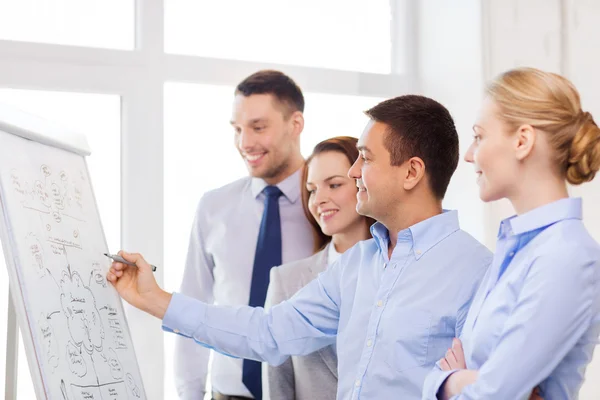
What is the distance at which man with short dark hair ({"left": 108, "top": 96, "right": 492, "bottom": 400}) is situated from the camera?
1.84 meters

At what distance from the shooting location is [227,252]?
2.81 meters

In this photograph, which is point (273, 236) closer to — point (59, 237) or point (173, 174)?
point (173, 174)

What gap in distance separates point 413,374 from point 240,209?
1236 mm

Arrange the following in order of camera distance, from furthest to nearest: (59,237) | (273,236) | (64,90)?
(64,90)
(273,236)
(59,237)

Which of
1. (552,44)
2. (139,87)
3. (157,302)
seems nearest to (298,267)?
(157,302)

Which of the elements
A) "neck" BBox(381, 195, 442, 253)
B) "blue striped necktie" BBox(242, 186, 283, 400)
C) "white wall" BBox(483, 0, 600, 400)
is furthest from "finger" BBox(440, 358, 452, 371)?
"white wall" BBox(483, 0, 600, 400)

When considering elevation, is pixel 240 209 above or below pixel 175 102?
below

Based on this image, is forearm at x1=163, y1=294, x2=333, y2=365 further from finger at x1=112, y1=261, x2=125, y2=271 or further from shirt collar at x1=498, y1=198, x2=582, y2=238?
shirt collar at x1=498, y1=198, x2=582, y2=238

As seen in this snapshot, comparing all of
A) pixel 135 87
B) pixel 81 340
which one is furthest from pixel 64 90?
pixel 81 340

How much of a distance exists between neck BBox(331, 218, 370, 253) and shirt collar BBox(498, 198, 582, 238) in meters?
0.93

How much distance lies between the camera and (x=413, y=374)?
5.97ft

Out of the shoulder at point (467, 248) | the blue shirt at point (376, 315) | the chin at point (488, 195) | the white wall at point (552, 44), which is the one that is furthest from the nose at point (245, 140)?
the chin at point (488, 195)

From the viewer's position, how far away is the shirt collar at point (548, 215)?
153 cm

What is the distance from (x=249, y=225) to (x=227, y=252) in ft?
0.43
